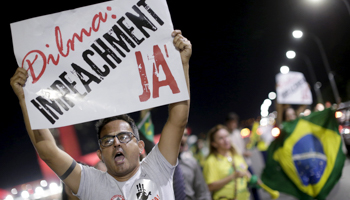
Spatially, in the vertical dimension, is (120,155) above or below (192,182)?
above

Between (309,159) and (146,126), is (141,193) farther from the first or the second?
(309,159)

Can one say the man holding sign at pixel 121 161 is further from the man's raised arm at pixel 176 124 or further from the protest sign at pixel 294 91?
the protest sign at pixel 294 91

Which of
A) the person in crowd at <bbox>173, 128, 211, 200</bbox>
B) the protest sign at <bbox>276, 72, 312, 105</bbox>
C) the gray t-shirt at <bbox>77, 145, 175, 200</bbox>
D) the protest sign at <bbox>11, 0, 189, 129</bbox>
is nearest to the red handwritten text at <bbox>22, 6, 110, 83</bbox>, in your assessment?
the protest sign at <bbox>11, 0, 189, 129</bbox>

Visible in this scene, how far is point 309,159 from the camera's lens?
562 centimetres

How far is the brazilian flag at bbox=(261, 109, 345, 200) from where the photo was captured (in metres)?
5.46

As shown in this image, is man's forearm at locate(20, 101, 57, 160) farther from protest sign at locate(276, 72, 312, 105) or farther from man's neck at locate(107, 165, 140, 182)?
protest sign at locate(276, 72, 312, 105)

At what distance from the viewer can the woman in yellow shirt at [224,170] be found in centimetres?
539

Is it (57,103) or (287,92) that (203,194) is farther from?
(287,92)

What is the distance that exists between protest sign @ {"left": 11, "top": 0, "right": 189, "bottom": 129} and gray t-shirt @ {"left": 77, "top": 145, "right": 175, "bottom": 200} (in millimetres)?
465

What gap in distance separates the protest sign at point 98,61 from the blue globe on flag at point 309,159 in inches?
143

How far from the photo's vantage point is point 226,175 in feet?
17.9

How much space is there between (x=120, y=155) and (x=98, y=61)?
0.84 meters

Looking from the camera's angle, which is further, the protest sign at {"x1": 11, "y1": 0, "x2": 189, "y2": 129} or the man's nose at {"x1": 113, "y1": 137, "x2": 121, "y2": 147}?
the protest sign at {"x1": 11, "y1": 0, "x2": 189, "y2": 129}

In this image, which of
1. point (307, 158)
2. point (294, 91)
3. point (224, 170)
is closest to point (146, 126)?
point (224, 170)
